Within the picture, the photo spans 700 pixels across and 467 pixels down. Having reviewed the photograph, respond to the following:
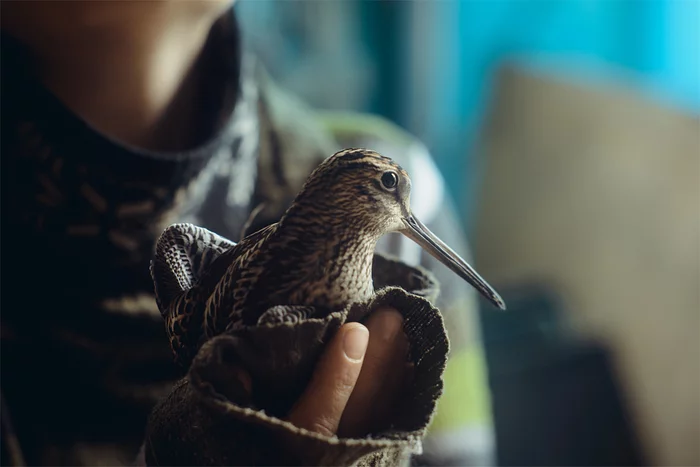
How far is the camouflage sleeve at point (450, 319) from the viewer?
1.43ft

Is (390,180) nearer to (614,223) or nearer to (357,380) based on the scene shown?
(357,380)

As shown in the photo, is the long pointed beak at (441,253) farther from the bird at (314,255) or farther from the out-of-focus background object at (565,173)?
the out-of-focus background object at (565,173)

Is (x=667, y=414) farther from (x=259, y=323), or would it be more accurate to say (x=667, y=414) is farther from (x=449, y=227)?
(x=259, y=323)

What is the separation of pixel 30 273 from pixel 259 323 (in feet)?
1.11

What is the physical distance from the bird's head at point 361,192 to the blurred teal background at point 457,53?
110 centimetres

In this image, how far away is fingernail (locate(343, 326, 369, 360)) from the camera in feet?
0.95

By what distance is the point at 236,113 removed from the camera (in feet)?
1.53

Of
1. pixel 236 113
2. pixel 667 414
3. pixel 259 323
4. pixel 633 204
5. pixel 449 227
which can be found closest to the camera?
pixel 259 323

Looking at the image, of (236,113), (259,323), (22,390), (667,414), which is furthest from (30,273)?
(667,414)

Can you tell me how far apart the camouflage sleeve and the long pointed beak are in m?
0.04

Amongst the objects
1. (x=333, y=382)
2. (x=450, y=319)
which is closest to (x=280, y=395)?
(x=333, y=382)

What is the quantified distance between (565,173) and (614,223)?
18cm

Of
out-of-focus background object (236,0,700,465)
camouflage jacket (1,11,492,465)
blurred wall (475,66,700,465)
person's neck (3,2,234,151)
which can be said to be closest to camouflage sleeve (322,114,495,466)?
camouflage jacket (1,11,492,465)

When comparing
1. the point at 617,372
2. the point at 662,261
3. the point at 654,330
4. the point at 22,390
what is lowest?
the point at 617,372
